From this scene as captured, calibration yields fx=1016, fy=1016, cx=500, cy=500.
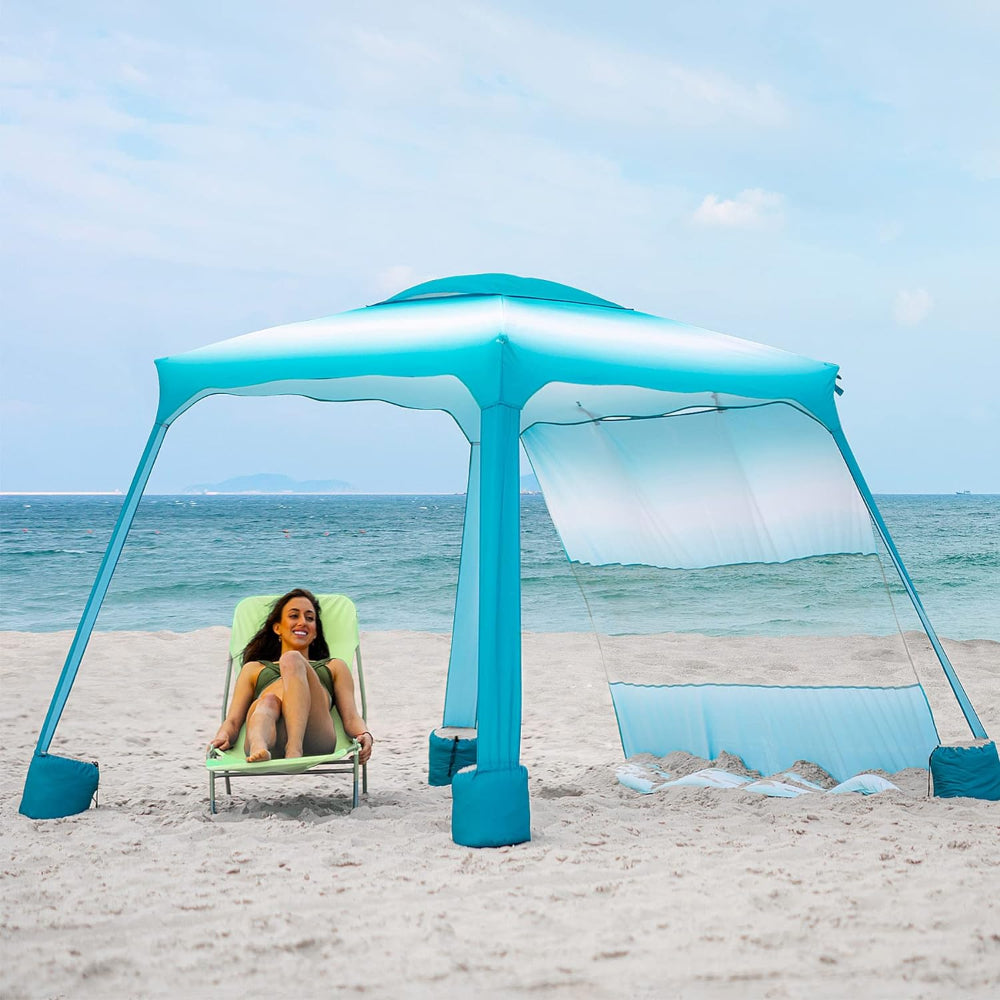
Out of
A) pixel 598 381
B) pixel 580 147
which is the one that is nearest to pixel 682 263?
pixel 580 147

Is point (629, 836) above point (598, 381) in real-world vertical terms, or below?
below

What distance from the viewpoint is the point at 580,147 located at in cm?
959

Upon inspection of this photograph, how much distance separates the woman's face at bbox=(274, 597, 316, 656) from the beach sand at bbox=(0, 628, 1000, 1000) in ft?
2.07

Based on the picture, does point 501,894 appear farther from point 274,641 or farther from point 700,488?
point 700,488

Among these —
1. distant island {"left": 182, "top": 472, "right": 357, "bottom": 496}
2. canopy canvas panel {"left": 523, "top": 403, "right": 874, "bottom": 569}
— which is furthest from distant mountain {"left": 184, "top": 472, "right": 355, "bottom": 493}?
canopy canvas panel {"left": 523, "top": 403, "right": 874, "bottom": 569}

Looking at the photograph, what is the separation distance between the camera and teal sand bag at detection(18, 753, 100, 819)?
365 cm

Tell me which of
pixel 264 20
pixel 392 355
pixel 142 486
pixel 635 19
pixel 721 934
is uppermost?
pixel 264 20

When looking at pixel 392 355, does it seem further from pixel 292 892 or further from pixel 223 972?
pixel 223 972

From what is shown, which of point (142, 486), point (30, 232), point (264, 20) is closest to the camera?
point (142, 486)

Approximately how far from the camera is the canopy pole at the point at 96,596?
11.9 feet

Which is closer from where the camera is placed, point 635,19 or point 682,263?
point 635,19

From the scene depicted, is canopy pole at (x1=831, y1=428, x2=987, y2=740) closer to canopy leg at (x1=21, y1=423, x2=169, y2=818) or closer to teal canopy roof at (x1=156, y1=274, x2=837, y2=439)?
teal canopy roof at (x1=156, y1=274, x2=837, y2=439)

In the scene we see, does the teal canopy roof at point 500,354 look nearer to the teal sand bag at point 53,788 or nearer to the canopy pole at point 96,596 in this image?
the canopy pole at point 96,596

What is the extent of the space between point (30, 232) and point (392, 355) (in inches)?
592
